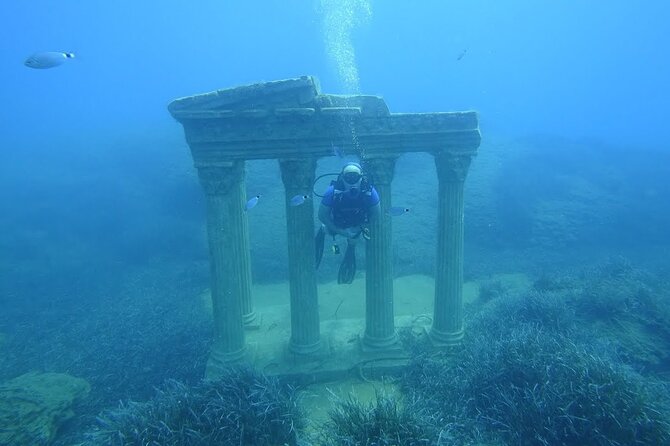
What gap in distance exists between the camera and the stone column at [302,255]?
8773 mm

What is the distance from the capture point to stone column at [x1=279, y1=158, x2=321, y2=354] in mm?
8773

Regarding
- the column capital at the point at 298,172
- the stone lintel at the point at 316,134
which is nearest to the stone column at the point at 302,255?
the column capital at the point at 298,172

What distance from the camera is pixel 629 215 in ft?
83.3

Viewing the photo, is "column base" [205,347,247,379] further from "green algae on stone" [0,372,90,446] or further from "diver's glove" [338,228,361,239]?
"diver's glove" [338,228,361,239]

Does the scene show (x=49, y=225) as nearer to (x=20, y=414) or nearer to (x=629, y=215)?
(x=20, y=414)

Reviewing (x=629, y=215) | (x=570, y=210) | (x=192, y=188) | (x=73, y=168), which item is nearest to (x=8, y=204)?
(x=73, y=168)

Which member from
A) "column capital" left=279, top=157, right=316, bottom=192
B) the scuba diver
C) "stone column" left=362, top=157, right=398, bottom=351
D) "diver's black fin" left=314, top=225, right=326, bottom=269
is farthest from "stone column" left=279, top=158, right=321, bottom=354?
"stone column" left=362, top=157, right=398, bottom=351

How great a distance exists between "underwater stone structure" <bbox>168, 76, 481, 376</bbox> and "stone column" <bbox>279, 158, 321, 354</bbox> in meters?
0.02

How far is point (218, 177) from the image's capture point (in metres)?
8.55

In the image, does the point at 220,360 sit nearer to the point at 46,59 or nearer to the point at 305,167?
the point at 305,167

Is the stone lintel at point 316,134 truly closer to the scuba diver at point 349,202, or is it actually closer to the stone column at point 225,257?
the stone column at point 225,257

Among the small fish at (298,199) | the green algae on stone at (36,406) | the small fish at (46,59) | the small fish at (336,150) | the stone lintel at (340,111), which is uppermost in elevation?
the small fish at (46,59)

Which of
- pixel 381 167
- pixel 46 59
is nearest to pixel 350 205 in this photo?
pixel 381 167

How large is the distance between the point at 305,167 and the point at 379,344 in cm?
471
